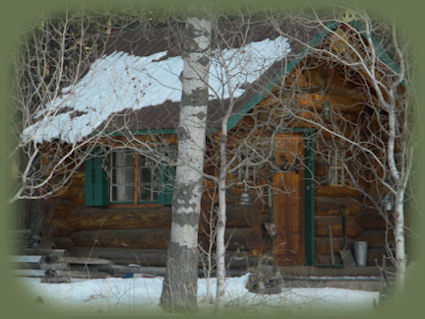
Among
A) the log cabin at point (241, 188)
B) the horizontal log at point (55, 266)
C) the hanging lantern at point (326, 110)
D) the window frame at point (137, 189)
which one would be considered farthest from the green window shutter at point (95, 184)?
the hanging lantern at point (326, 110)

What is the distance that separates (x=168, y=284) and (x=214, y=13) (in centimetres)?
390

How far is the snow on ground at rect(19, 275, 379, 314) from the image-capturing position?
30.1ft

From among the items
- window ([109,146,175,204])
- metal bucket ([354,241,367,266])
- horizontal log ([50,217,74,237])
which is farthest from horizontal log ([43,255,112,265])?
metal bucket ([354,241,367,266])

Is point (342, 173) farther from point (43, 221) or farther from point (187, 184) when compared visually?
point (43, 221)

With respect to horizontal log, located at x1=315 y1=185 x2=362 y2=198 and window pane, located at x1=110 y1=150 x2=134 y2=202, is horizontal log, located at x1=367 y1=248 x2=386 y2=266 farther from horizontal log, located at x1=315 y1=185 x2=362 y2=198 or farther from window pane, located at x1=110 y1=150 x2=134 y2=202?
window pane, located at x1=110 y1=150 x2=134 y2=202

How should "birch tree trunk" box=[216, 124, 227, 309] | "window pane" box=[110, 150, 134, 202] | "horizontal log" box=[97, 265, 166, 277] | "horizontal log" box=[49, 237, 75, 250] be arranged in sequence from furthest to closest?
"horizontal log" box=[49, 237, 75, 250] → "window pane" box=[110, 150, 134, 202] → "horizontal log" box=[97, 265, 166, 277] → "birch tree trunk" box=[216, 124, 227, 309]

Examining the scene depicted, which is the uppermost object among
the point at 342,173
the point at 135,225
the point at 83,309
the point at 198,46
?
the point at 198,46

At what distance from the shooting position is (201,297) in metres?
9.91

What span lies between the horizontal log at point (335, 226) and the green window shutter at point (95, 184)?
440 centimetres

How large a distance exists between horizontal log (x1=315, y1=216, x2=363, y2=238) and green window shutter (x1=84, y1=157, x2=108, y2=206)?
173 inches

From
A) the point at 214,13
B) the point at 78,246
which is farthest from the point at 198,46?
the point at 78,246

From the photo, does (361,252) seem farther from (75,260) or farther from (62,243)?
(62,243)

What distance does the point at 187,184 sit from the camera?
9281 millimetres

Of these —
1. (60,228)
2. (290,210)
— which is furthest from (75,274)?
(290,210)
